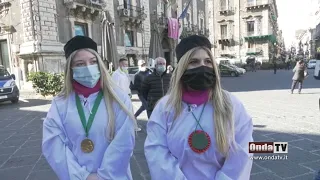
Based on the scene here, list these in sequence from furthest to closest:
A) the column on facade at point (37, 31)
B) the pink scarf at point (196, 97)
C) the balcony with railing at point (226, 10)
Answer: the balcony with railing at point (226, 10) → the column on facade at point (37, 31) → the pink scarf at point (196, 97)

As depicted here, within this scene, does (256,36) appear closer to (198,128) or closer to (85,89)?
(85,89)

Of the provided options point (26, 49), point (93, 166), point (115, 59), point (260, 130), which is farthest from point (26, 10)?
point (93, 166)

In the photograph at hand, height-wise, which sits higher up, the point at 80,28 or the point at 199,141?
the point at 80,28

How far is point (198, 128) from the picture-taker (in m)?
1.81

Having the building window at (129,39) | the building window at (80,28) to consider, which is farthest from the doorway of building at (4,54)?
the building window at (129,39)

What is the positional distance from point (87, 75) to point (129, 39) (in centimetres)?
2070

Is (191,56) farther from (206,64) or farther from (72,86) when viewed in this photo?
(72,86)

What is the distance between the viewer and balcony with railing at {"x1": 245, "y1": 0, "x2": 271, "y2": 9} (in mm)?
41831

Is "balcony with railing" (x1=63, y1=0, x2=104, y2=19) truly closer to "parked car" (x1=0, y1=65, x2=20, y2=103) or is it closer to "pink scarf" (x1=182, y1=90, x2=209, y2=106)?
"parked car" (x1=0, y1=65, x2=20, y2=103)

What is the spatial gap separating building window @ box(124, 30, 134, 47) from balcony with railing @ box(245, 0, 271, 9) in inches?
1080

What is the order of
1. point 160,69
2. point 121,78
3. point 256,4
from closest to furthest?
point 160,69, point 121,78, point 256,4

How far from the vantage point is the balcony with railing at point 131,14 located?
20.7 metres

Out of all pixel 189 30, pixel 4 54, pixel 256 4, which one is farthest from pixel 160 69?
pixel 256 4

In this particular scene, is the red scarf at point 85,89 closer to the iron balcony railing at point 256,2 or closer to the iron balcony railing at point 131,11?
the iron balcony railing at point 131,11
